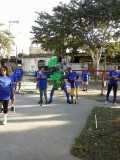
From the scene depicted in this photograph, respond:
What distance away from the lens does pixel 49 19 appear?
3281 centimetres

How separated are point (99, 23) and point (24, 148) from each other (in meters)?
26.9

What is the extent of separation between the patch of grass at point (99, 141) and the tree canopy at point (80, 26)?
855 inches

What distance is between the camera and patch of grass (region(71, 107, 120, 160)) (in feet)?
19.5

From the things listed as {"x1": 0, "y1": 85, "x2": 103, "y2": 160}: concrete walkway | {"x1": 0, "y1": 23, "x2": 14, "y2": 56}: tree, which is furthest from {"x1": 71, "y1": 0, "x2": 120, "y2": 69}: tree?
{"x1": 0, "y1": 85, "x2": 103, "y2": 160}: concrete walkway

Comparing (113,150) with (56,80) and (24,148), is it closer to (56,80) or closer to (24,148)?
(24,148)

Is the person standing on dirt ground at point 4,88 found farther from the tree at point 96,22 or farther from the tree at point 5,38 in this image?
the tree at point 5,38

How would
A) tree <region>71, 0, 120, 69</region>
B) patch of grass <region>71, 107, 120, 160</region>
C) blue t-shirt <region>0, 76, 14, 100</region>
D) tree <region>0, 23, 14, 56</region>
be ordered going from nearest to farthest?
patch of grass <region>71, 107, 120, 160</region> < blue t-shirt <region>0, 76, 14, 100</region> < tree <region>71, 0, 120, 69</region> < tree <region>0, 23, 14, 56</region>

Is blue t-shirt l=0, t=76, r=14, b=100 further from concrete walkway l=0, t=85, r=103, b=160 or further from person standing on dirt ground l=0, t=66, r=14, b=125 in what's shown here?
concrete walkway l=0, t=85, r=103, b=160

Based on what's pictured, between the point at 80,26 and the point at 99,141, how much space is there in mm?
25537

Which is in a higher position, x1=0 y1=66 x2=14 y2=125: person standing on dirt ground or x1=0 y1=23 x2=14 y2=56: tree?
x1=0 y1=23 x2=14 y2=56: tree

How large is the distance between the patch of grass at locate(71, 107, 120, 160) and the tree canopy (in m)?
21.7

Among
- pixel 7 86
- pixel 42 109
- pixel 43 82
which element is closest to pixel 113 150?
pixel 7 86

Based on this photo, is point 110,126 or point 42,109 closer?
point 110,126

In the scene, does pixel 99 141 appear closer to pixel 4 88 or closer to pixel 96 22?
pixel 4 88
